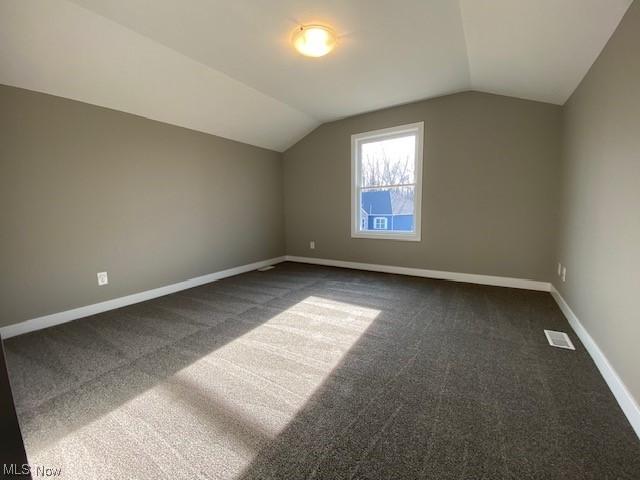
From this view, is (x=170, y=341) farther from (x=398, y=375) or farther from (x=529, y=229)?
(x=529, y=229)

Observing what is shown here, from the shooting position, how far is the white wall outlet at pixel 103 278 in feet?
9.41

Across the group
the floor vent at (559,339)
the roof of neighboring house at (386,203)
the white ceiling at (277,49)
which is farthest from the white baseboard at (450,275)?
the white ceiling at (277,49)

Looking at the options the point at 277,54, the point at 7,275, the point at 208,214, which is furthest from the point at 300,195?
the point at 7,275

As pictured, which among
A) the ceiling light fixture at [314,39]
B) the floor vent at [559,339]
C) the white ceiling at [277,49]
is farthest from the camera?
the ceiling light fixture at [314,39]

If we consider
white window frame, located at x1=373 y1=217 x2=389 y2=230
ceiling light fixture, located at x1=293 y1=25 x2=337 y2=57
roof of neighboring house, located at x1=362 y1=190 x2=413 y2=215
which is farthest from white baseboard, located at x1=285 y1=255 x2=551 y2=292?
ceiling light fixture, located at x1=293 y1=25 x2=337 y2=57

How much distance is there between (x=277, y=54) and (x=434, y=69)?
5.38 feet

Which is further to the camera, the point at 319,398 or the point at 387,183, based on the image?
the point at 387,183

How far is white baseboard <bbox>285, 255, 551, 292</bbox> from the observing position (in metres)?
3.34

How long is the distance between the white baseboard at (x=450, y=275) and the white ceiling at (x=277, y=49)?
2048 mm

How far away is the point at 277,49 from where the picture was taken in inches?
99.5

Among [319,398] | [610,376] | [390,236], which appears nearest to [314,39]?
[319,398]

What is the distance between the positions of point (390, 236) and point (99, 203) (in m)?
3.67

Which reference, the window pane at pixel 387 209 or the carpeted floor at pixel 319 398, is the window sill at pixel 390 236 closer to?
the window pane at pixel 387 209

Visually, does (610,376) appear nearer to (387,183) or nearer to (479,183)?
(479,183)
